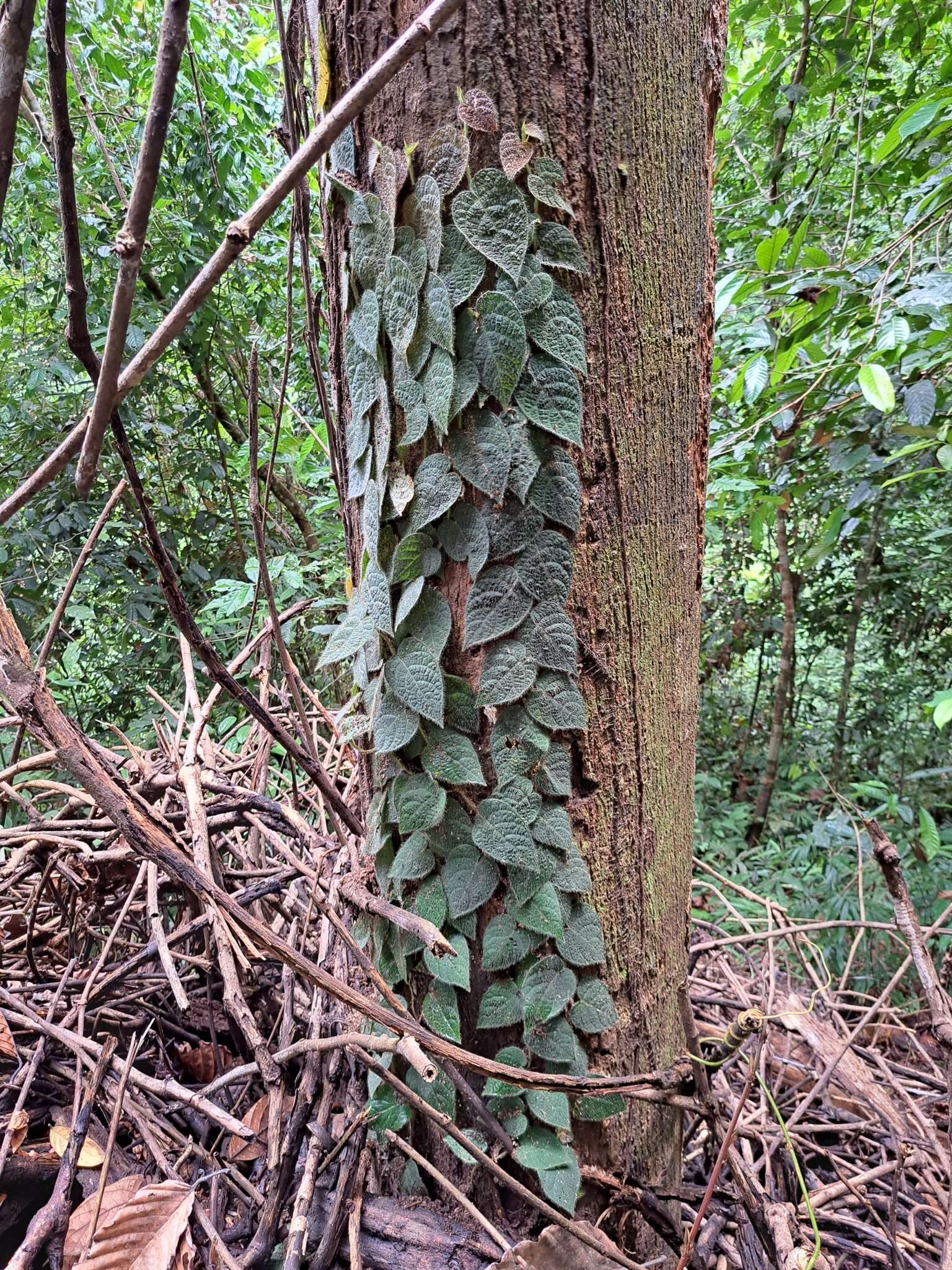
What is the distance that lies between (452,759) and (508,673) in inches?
3.6

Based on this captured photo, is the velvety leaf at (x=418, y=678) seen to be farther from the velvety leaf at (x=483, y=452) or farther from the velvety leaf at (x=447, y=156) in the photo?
the velvety leaf at (x=447, y=156)

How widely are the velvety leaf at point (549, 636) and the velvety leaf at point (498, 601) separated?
11 millimetres

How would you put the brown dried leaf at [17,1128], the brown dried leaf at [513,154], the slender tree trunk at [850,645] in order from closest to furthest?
1. the brown dried leaf at [513,154]
2. the brown dried leaf at [17,1128]
3. the slender tree trunk at [850,645]

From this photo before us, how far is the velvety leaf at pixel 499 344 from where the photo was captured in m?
0.54

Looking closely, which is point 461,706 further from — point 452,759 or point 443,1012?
point 443,1012

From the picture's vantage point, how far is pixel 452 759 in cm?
61

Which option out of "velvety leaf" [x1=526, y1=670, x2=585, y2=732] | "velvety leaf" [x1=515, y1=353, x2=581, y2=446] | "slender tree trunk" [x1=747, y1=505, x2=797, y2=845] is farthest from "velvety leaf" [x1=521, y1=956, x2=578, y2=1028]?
"slender tree trunk" [x1=747, y1=505, x2=797, y2=845]

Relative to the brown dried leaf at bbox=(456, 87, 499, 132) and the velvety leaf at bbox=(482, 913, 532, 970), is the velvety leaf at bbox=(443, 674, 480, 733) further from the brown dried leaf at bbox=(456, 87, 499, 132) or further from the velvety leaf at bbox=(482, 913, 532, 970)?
the brown dried leaf at bbox=(456, 87, 499, 132)

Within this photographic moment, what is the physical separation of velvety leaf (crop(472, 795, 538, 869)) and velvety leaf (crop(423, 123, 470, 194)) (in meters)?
0.50

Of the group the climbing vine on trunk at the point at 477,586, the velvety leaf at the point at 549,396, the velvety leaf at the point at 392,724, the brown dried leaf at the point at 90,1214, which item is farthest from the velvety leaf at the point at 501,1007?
the velvety leaf at the point at 549,396

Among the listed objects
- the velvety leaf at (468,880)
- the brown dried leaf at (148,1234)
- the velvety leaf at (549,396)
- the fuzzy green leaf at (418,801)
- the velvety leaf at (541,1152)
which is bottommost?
the brown dried leaf at (148,1234)

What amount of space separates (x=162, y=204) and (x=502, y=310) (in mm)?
2702

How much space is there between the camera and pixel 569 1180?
612mm

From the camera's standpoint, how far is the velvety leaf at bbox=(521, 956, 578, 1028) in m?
0.62
